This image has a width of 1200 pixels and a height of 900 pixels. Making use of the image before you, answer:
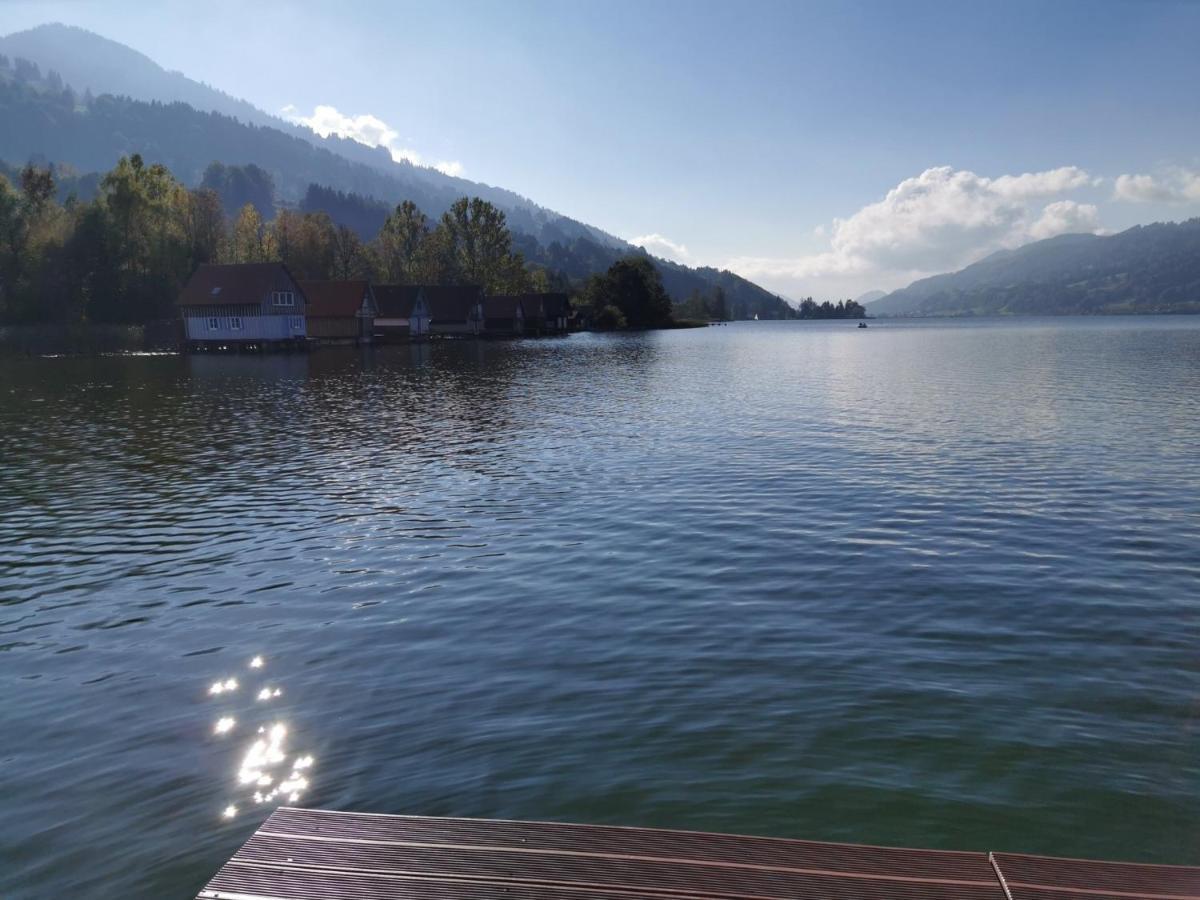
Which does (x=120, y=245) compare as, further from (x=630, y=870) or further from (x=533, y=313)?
(x=630, y=870)

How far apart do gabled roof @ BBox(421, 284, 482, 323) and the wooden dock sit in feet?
429

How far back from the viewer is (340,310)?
113 metres

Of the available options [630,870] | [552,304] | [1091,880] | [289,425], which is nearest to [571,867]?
[630,870]

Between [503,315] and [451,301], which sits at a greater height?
[451,301]

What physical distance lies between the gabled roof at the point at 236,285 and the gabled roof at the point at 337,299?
12261 millimetres

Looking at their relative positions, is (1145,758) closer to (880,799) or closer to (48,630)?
(880,799)

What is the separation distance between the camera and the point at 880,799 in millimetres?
8117

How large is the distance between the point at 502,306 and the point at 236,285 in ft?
179

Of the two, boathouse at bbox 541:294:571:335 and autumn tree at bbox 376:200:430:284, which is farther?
boathouse at bbox 541:294:571:335

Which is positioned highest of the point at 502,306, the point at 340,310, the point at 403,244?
the point at 403,244

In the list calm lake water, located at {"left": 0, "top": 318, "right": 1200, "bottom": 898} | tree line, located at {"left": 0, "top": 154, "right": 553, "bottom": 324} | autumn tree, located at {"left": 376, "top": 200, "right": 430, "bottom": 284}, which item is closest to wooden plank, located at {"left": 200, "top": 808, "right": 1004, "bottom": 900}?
calm lake water, located at {"left": 0, "top": 318, "right": 1200, "bottom": 898}

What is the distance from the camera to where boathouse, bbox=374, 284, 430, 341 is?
12481 centimetres

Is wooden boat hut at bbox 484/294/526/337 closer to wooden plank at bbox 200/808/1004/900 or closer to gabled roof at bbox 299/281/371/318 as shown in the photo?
gabled roof at bbox 299/281/371/318

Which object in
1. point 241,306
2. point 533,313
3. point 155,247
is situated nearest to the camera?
point 241,306
